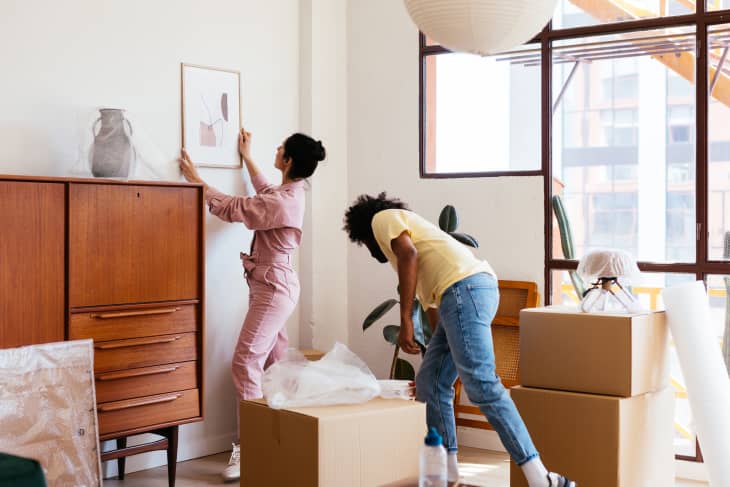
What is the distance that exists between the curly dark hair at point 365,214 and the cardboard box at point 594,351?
28.5 inches

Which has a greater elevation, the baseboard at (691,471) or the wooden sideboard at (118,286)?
the wooden sideboard at (118,286)

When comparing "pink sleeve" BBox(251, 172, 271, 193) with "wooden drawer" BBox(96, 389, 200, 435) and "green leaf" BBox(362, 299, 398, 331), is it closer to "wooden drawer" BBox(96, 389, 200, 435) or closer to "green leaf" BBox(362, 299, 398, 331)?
"green leaf" BBox(362, 299, 398, 331)

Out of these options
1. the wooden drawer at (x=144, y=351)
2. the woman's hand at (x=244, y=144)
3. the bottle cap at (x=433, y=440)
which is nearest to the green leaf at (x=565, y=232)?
the woman's hand at (x=244, y=144)

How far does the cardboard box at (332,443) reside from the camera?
8.13 feet

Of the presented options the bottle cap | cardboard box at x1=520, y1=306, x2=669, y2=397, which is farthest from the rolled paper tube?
the bottle cap

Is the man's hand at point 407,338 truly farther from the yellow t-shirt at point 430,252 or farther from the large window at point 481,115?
the large window at point 481,115

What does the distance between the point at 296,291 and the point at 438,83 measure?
1.54 m

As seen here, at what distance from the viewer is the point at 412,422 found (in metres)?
2.69

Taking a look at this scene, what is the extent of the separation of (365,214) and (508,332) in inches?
62.5

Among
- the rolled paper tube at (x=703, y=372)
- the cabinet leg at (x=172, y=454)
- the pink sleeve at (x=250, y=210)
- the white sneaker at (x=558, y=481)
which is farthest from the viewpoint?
the pink sleeve at (x=250, y=210)

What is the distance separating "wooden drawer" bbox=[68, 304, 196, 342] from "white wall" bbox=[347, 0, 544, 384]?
1.44m

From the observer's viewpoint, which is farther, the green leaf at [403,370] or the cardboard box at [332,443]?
the green leaf at [403,370]

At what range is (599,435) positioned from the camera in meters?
3.18

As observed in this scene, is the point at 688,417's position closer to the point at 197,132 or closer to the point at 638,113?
the point at 638,113
